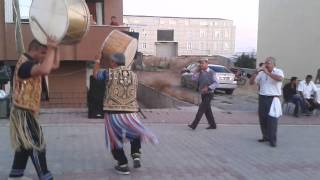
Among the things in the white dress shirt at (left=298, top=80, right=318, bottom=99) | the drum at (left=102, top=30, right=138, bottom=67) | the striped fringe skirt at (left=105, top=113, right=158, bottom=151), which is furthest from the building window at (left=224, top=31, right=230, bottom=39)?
the striped fringe skirt at (left=105, top=113, right=158, bottom=151)

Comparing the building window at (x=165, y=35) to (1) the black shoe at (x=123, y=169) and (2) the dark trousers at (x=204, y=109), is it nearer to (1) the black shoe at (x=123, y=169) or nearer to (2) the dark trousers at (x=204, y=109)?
(2) the dark trousers at (x=204, y=109)

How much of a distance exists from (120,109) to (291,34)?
93.5ft

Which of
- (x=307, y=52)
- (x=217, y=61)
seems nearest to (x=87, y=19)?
(x=307, y=52)

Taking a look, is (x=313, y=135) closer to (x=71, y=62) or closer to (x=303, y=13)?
(x=71, y=62)

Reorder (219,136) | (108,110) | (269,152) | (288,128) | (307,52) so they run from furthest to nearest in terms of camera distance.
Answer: (307,52), (288,128), (219,136), (269,152), (108,110)

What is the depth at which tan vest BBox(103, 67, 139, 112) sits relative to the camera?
7.11 metres

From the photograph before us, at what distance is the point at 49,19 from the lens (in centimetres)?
610

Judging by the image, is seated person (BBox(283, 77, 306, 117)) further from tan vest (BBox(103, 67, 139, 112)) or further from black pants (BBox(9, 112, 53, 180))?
black pants (BBox(9, 112, 53, 180))

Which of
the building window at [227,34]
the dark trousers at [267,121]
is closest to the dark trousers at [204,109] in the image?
the dark trousers at [267,121]

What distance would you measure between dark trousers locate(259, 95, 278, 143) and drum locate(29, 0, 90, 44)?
187 inches

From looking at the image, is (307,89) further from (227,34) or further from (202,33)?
(227,34)

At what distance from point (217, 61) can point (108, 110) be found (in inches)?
1890

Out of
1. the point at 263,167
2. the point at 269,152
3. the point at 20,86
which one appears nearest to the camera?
the point at 20,86

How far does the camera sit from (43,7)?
248 inches
